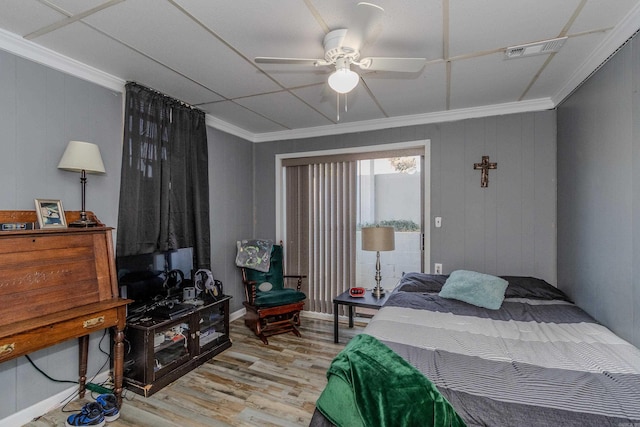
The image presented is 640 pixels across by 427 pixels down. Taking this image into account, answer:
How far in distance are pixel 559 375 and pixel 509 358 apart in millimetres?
222

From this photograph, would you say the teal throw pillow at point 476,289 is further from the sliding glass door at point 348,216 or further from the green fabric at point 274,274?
the green fabric at point 274,274

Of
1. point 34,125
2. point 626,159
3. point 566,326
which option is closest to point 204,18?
point 34,125

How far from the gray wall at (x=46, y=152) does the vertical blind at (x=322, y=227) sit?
221 centimetres

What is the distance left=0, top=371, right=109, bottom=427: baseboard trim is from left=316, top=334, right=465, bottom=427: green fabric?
2197 millimetres

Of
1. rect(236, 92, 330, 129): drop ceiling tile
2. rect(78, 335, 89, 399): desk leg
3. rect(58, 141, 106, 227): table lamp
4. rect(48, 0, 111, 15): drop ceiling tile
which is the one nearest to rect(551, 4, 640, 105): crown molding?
rect(236, 92, 330, 129): drop ceiling tile

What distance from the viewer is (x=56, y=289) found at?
6.71 feet

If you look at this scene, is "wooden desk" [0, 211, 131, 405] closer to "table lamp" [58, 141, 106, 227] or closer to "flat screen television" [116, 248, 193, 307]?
"table lamp" [58, 141, 106, 227]

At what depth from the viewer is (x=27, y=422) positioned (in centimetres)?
210

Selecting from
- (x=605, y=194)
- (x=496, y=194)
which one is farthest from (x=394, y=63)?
(x=496, y=194)

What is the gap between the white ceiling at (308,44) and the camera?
5.75ft

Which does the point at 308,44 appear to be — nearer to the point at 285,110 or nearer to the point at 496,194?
the point at 285,110

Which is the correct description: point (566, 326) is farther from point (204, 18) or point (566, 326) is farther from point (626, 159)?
point (204, 18)

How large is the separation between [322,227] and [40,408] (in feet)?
10.1

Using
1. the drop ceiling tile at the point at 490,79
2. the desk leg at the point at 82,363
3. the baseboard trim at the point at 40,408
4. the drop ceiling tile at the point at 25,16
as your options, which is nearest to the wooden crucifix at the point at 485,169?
the drop ceiling tile at the point at 490,79
